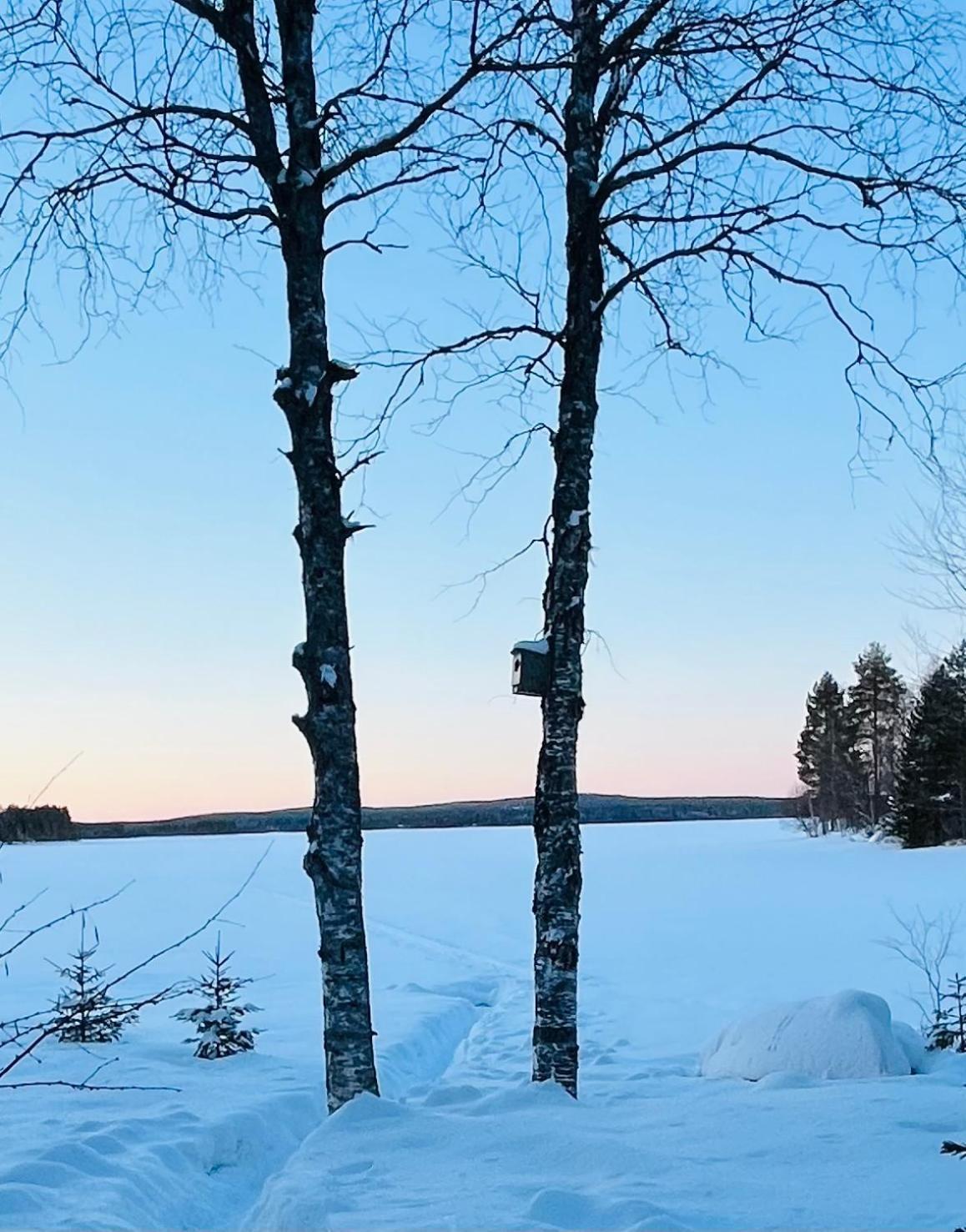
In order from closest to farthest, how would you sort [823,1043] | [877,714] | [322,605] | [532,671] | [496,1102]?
[496,1102] < [322,605] < [532,671] < [823,1043] < [877,714]

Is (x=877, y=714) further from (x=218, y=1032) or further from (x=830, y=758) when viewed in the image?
(x=218, y=1032)

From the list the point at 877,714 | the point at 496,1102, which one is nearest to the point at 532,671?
the point at 496,1102

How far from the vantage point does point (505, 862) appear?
36.7 metres

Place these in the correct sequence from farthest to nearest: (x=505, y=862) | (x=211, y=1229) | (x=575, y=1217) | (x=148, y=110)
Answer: (x=505, y=862), (x=148, y=110), (x=211, y=1229), (x=575, y=1217)

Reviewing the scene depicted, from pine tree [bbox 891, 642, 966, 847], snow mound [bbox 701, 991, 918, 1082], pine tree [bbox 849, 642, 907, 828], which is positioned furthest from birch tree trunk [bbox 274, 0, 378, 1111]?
pine tree [bbox 849, 642, 907, 828]

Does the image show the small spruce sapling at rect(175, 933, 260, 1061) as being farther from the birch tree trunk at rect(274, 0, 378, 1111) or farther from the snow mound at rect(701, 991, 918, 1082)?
the birch tree trunk at rect(274, 0, 378, 1111)

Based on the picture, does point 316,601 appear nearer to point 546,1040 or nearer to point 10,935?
point 546,1040

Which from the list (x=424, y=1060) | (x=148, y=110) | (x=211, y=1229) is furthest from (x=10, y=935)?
(x=148, y=110)

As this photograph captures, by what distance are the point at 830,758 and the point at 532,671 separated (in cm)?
5544

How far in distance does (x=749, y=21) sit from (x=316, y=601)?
12.7 feet

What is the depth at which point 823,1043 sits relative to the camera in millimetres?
7695

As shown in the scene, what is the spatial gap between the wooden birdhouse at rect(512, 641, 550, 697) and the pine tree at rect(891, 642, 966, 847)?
112 feet

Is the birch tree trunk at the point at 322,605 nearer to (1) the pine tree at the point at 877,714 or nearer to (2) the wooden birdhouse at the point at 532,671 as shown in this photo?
(2) the wooden birdhouse at the point at 532,671

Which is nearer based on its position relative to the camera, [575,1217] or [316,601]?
[575,1217]
